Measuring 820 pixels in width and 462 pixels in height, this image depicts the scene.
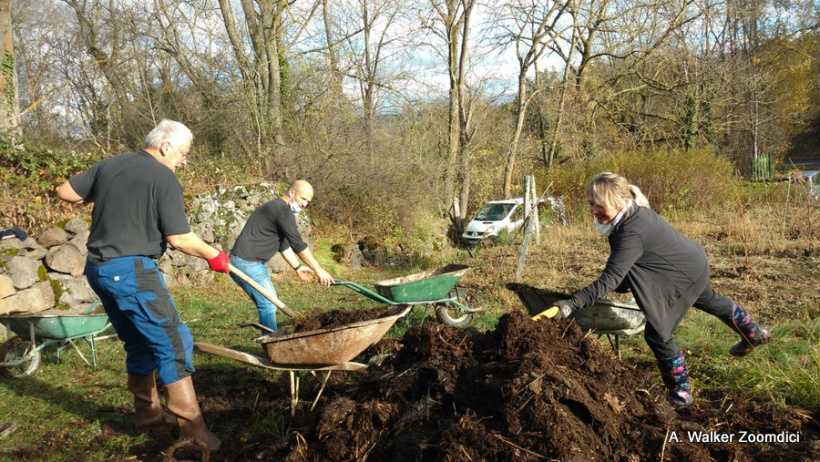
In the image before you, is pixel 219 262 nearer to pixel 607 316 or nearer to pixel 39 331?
pixel 39 331

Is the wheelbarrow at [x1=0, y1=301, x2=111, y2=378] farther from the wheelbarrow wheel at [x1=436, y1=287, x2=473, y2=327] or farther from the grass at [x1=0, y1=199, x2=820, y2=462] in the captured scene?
the wheelbarrow wheel at [x1=436, y1=287, x2=473, y2=327]

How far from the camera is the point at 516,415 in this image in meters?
2.51

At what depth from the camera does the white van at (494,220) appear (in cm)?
1444

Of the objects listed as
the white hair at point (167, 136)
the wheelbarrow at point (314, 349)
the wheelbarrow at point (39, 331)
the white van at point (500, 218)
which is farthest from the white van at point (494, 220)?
the white hair at point (167, 136)

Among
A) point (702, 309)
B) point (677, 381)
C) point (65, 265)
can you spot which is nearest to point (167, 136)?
point (677, 381)

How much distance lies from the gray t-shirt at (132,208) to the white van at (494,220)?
37.2 feet

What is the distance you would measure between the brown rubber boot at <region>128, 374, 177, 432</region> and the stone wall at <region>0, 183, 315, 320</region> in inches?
152

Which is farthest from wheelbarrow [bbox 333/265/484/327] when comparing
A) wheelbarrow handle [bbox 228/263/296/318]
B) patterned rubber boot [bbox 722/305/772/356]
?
patterned rubber boot [bbox 722/305/772/356]

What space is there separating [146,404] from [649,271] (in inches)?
130

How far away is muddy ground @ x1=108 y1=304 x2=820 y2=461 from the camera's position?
2457 millimetres

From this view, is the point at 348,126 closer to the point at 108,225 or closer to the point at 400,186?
the point at 400,186

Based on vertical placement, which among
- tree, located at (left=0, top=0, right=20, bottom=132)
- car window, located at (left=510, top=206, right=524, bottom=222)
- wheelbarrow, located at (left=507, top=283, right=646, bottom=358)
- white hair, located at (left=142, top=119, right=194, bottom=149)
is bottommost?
car window, located at (left=510, top=206, right=524, bottom=222)

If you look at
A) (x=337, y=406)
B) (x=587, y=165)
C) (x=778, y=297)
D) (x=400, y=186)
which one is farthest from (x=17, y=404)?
(x=587, y=165)

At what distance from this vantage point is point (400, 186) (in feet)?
45.9
